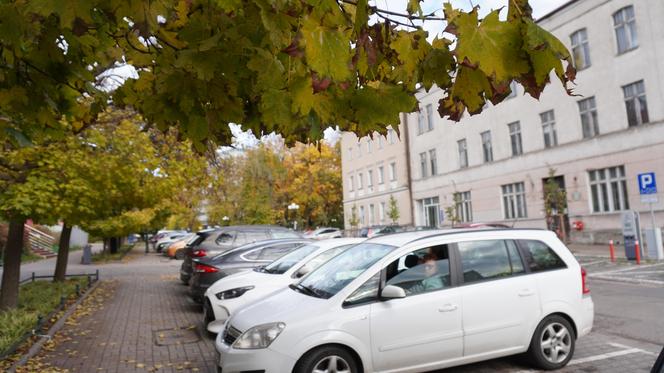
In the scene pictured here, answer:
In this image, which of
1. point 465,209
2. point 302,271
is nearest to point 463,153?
point 465,209

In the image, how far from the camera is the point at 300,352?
14.7 ft

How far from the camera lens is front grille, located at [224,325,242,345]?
4.93 meters

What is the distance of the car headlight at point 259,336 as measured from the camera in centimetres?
457

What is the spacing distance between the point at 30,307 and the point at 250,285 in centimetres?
526

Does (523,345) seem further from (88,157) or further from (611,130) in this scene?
(611,130)

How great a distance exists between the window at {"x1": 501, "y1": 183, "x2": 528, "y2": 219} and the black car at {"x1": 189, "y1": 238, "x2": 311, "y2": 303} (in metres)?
22.8

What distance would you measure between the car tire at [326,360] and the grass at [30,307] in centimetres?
439

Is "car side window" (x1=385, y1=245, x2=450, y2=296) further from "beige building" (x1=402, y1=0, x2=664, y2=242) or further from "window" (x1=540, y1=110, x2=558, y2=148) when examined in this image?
"window" (x1=540, y1=110, x2=558, y2=148)

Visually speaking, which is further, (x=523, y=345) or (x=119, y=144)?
(x=119, y=144)

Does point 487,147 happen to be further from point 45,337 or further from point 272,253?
point 45,337

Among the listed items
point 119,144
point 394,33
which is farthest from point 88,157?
point 394,33

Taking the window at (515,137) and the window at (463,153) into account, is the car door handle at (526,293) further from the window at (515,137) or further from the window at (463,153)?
the window at (463,153)

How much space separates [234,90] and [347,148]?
49.4 metres

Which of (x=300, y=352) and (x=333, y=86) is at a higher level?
(x=333, y=86)
